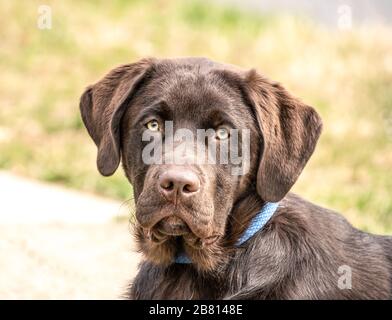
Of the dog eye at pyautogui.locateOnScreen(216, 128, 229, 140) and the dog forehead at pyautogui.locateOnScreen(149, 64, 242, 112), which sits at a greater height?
the dog forehead at pyautogui.locateOnScreen(149, 64, 242, 112)

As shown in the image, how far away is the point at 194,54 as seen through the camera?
486 inches

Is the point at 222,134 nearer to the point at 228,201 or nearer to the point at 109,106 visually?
the point at 228,201

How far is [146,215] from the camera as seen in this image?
4.37 metres

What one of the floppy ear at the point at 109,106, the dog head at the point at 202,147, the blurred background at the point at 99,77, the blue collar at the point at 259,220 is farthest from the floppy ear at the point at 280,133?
the blurred background at the point at 99,77

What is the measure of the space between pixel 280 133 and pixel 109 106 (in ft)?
3.20

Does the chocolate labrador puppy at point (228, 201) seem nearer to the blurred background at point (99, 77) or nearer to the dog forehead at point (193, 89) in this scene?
the dog forehead at point (193, 89)

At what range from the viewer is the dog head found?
4.33m

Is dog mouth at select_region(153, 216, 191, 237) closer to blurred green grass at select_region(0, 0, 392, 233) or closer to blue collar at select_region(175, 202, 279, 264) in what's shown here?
blue collar at select_region(175, 202, 279, 264)

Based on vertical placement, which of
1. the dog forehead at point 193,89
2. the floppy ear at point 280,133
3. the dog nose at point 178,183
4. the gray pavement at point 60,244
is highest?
the dog forehead at point 193,89

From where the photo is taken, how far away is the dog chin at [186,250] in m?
4.48

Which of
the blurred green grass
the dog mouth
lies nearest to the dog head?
the dog mouth

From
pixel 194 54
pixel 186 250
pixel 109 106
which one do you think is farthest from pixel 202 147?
pixel 194 54
